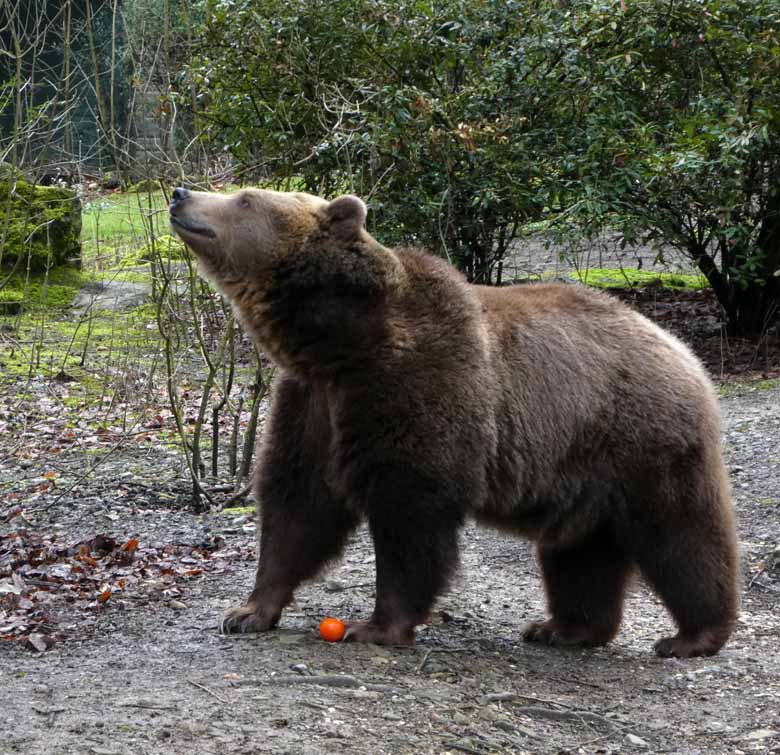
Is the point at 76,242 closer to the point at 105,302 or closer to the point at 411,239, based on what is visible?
the point at 105,302

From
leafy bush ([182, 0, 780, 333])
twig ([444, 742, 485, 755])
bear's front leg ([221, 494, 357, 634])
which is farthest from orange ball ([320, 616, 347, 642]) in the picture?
leafy bush ([182, 0, 780, 333])

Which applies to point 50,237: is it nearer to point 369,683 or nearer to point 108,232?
point 108,232

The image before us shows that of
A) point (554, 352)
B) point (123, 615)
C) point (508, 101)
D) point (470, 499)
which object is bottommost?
point (123, 615)

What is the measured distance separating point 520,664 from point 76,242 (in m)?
12.0

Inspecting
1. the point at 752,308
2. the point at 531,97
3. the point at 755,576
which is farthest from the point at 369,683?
the point at 752,308

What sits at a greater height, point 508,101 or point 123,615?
point 508,101

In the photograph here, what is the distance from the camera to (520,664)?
18.5 feet

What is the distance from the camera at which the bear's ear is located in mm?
5277

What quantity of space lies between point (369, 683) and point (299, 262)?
1.85 meters

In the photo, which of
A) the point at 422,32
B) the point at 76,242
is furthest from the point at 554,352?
the point at 76,242

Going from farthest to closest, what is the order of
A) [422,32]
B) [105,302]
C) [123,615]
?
[105,302] → [422,32] → [123,615]

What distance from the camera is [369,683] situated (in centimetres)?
484

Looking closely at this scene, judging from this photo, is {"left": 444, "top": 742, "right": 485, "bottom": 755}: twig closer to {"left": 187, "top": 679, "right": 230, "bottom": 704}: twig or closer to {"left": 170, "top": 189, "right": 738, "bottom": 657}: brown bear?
{"left": 187, "top": 679, "right": 230, "bottom": 704}: twig

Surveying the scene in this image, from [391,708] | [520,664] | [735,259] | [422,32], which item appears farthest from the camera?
[735,259]
